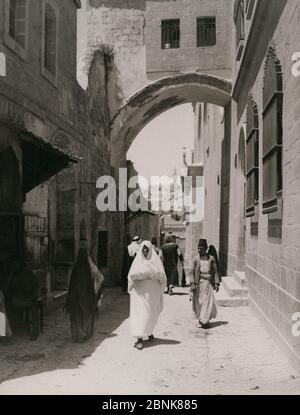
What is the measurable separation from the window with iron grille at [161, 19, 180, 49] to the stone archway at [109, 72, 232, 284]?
1006 mm

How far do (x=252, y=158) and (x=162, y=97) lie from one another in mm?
6493

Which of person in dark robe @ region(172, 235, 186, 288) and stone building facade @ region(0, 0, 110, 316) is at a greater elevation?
stone building facade @ region(0, 0, 110, 316)

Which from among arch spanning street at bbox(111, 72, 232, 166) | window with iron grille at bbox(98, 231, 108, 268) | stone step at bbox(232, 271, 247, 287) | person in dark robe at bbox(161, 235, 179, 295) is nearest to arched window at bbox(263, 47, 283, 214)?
stone step at bbox(232, 271, 247, 287)

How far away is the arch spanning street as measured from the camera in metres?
14.5

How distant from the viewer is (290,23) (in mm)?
5875

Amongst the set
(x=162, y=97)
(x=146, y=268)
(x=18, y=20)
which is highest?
(x=162, y=97)

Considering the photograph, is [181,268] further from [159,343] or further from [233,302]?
[159,343]

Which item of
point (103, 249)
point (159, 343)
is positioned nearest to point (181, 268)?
point (103, 249)

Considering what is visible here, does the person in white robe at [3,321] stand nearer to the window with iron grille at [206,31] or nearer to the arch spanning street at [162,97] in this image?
the arch spanning street at [162,97]

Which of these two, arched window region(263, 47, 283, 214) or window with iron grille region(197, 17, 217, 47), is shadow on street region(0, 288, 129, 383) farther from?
window with iron grille region(197, 17, 217, 47)

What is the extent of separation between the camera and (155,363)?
5.80 meters
